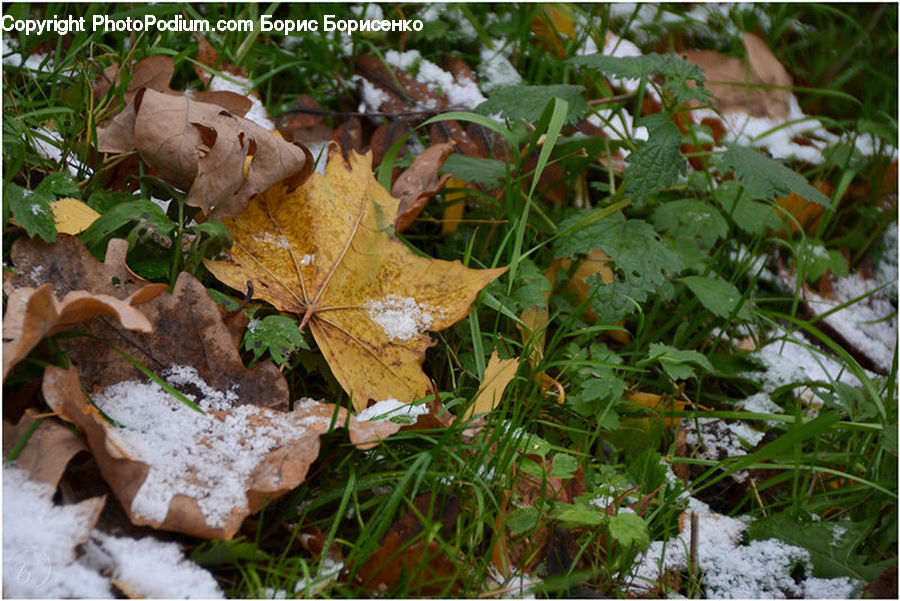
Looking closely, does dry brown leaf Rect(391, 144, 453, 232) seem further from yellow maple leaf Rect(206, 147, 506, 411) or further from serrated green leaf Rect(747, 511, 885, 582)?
serrated green leaf Rect(747, 511, 885, 582)

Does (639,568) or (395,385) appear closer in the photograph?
(639,568)

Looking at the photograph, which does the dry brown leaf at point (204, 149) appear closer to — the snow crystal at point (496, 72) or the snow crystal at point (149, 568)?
the snow crystal at point (149, 568)

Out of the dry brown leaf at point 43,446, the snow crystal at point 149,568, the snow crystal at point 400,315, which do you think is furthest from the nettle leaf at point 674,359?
the dry brown leaf at point 43,446

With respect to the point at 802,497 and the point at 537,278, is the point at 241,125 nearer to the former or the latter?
the point at 537,278

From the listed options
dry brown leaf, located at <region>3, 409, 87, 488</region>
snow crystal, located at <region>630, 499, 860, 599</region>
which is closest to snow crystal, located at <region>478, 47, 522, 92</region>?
snow crystal, located at <region>630, 499, 860, 599</region>

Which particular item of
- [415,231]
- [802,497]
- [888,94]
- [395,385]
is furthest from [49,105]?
[888,94]

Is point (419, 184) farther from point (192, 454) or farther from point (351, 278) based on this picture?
point (192, 454)

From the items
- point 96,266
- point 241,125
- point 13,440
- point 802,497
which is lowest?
A: point 802,497
